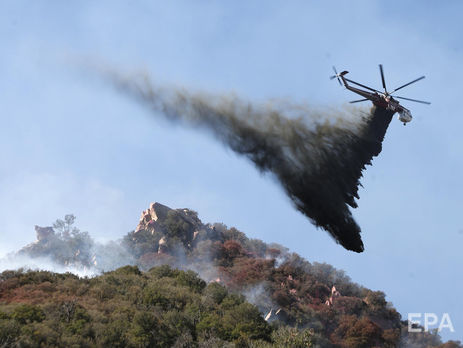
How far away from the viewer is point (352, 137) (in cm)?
5256

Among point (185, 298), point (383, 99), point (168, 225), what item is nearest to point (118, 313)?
point (185, 298)

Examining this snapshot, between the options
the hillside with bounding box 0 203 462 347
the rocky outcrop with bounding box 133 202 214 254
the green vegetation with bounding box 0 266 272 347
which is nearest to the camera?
the green vegetation with bounding box 0 266 272 347

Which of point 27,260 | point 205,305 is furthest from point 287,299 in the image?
point 27,260

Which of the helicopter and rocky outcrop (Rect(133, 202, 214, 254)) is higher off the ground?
rocky outcrop (Rect(133, 202, 214, 254))

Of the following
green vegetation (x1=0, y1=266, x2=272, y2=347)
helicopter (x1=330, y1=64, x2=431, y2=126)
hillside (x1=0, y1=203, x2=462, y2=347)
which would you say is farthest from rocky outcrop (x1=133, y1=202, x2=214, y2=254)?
helicopter (x1=330, y1=64, x2=431, y2=126)

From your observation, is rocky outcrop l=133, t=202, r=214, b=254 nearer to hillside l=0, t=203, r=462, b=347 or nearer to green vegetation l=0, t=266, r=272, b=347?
hillside l=0, t=203, r=462, b=347

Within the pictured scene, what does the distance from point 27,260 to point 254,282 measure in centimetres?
10190

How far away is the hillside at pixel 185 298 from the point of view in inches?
1932

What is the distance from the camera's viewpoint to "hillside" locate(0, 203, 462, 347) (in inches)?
1932

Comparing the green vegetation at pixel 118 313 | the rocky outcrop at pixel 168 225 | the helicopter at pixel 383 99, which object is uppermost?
the rocky outcrop at pixel 168 225

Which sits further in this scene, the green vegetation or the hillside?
the hillside

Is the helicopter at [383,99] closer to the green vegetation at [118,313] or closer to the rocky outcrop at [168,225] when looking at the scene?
the green vegetation at [118,313]

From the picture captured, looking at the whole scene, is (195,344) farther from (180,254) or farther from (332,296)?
(180,254)

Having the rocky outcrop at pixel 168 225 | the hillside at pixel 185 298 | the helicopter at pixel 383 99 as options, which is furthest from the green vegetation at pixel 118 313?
the rocky outcrop at pixel 168 225
